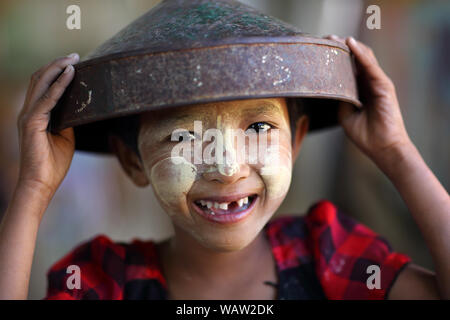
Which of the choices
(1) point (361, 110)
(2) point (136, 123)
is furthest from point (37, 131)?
(1) point (361, 110)

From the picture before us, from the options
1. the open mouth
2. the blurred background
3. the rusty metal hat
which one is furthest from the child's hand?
the blurred background

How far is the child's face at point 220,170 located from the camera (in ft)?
4.00

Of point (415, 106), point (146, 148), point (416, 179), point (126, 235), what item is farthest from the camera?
point (126, 235)

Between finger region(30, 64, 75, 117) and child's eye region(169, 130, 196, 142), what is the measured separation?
30 cm

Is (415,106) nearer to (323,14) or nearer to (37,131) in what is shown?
(323,14)

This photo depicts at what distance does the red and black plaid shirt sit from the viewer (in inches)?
59.7

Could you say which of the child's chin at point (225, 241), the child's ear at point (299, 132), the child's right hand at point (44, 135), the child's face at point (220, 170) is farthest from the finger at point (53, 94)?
the child's ear at point (299, 132)

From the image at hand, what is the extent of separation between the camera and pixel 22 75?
9.65ft

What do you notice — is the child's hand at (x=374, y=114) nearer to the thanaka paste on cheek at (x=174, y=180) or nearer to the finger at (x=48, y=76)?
the thanaka paste on cheek at (x=174, y=180)

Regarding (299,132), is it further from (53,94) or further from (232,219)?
(53,94)

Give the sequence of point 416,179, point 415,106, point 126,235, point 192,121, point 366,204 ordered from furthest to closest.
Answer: point 126,235 → point 366,204 → point 415,106 → point 416,179 → point 192,121

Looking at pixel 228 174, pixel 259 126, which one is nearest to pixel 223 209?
pixel 228 174

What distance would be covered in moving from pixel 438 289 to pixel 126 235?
2.32 m
